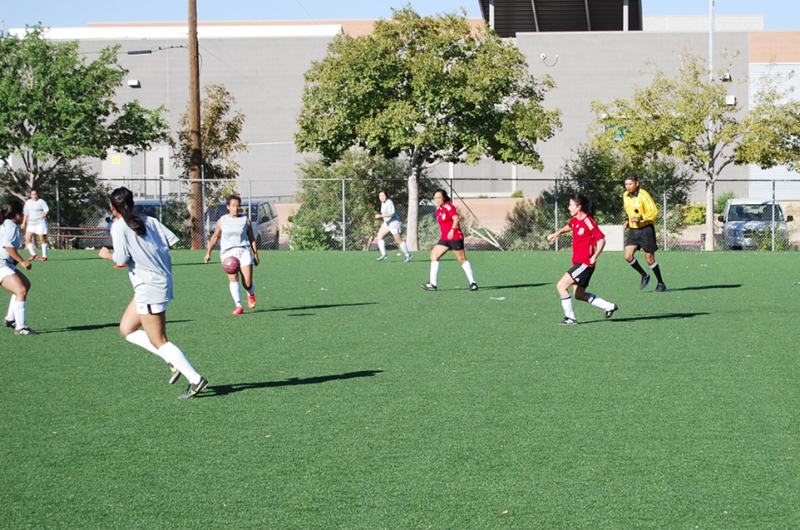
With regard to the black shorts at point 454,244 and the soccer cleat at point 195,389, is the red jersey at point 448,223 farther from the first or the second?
the soccer cleat at point 195,389

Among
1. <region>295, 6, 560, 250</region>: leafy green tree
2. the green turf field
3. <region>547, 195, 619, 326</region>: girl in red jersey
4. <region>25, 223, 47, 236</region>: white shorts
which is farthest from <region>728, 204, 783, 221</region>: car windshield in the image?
<region>25, 223, 47, 236</region>: white shorts

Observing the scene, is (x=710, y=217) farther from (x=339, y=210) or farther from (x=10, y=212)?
(x=10, y=212)

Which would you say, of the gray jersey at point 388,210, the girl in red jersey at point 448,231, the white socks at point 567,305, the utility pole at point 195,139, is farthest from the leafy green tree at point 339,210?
the white socks at point 567,305

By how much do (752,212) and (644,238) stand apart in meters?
14.6

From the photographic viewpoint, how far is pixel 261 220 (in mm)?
28812

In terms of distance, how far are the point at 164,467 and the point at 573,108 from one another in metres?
40.8

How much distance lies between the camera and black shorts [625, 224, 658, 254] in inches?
576

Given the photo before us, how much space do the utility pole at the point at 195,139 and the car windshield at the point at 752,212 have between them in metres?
17.0

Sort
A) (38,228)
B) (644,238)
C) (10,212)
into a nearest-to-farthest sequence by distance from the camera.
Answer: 1. (10,212)
2. (644,238)
3. (38,228)

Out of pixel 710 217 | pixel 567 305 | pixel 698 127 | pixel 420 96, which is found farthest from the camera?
pixel 710 217

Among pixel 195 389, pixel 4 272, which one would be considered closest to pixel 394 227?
pixel 4 272

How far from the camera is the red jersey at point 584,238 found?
1059 centimetres

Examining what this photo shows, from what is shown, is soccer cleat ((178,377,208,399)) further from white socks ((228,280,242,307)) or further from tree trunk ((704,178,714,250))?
tree trunk ((704,178,714,250))

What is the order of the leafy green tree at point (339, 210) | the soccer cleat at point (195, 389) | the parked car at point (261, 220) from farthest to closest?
Answer: 1. the leafy green tree at point (339, 210)
2. the parked car at point (261, 220)
3. the soccer cleat at point (195, 389)
